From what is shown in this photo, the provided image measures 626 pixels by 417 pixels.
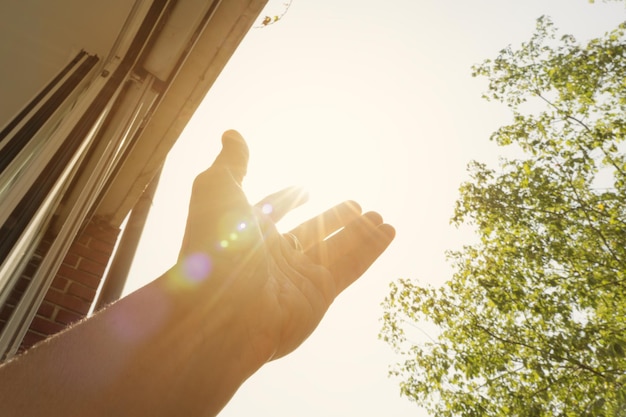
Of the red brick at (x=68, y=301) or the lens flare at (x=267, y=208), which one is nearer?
the lens flare at (x=267, y=208)

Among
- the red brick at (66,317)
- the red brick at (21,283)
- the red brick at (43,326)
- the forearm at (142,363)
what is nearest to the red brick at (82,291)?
the red brick at (66,317)

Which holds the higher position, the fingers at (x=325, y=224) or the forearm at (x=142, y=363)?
the fingers at (x=325, y=224)

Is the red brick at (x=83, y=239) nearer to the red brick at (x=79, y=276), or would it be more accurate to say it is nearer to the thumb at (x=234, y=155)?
the red brick at (x=79, y=276)

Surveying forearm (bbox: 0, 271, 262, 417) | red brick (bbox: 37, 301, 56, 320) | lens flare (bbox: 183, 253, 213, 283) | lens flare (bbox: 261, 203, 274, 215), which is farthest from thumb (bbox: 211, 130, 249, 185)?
red brick (bbox: 37, 301, 56, 320)

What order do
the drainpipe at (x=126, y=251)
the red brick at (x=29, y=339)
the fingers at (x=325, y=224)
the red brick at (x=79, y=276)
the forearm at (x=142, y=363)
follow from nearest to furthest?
the forearm at (x=142, y=363) < the fingers at (x=325, y=224) < the red brick at (x=29, y=339) < the red brick at (x=79, y=276) < the drainpipe at (x=126, y=251)

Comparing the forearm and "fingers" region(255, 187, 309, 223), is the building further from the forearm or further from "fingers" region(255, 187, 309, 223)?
"fingers" region(255, 187, 309, 223)

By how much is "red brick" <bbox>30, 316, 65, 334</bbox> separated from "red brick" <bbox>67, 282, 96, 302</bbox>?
0.24 m

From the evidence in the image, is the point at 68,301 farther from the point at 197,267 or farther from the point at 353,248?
the point at 353,248

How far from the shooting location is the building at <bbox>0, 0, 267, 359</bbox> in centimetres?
141

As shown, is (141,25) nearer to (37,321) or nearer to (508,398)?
(37,321)

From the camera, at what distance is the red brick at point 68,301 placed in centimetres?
238

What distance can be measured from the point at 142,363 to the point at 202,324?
196 mm

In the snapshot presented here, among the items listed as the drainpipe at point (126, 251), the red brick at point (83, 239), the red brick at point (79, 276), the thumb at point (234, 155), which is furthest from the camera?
the red brick at point (83, 239)

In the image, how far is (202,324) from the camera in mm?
1021
